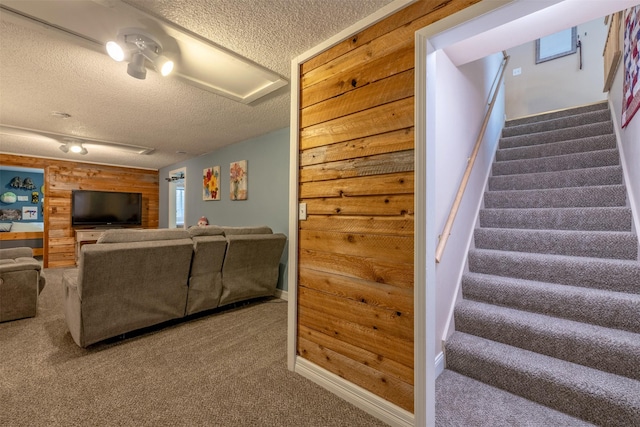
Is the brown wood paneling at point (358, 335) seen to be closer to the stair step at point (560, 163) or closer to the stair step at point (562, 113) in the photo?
the stair step at point (560, 163)

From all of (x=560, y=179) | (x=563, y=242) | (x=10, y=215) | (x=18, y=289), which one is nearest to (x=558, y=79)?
(x=560, y=179)

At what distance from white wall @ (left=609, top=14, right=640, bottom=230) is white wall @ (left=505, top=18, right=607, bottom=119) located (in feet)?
5.84

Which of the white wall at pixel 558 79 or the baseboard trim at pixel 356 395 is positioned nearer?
the baseboard trim at pixel 356 395

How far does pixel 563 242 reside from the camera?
2299 millimetres

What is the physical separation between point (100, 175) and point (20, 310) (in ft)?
14.3

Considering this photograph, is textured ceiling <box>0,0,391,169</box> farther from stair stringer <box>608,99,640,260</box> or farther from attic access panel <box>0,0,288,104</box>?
stair stringer <box>608,99,640,260</box>

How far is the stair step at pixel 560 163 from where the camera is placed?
2.71 metres

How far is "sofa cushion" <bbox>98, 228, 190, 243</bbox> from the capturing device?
2352 millimetres

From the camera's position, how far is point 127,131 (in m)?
4.04

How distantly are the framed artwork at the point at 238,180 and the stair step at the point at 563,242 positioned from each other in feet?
11.0

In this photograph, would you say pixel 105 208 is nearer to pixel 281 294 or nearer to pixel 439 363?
Result: pixel 281 294

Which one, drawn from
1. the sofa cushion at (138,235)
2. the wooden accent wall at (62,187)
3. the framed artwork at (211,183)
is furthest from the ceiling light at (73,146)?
the sofa cushion at (138,235)

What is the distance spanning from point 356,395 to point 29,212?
386 inches

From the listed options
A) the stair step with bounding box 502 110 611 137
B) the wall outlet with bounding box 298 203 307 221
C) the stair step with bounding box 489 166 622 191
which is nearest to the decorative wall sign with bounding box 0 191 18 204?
the wall outlet with bounding box 298 203 307 221
